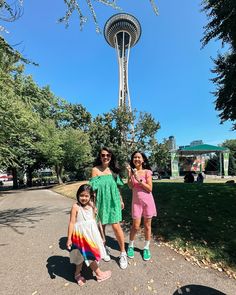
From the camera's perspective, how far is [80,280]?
3609 mm

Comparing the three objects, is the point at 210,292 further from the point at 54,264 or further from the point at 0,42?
the point at 0,42

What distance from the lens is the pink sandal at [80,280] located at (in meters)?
3.57

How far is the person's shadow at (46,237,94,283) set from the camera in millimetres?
3855

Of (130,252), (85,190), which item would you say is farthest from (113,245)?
(85,190)

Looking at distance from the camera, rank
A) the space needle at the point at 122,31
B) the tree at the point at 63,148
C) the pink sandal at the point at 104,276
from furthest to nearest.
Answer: the space needle at the point at 122,31 < the tree at the point at 63,148 < the pink sandal at the point at 104,276

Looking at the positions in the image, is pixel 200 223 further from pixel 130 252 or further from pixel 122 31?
pixel 122 31

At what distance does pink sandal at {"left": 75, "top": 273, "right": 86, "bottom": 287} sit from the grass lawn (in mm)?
1985

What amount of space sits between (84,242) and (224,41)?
774cm

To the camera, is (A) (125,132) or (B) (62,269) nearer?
(B) (62,269)

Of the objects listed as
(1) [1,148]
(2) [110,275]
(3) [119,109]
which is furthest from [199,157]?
(2) [110,275]

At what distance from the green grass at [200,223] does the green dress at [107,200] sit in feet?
5.60

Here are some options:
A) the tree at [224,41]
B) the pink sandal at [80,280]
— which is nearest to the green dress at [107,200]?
the pink sandal at [80,280]

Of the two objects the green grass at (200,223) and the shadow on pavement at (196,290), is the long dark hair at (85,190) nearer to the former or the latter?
the shadow on pavement at (196,290)

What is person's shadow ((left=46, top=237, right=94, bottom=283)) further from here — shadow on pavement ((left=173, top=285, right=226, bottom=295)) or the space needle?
the space needle
